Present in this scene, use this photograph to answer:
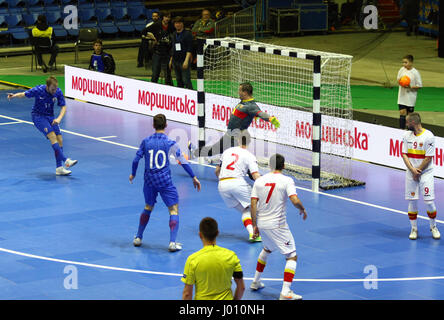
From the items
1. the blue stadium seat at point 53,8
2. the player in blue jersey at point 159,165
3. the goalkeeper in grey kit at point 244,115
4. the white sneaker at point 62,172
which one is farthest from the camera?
the blue stadium seat at point 53,8

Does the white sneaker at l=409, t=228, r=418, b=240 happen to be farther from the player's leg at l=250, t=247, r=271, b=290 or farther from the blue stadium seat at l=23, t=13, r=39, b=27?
the blue stadium seat at l=23, t=13, r=39, b=27

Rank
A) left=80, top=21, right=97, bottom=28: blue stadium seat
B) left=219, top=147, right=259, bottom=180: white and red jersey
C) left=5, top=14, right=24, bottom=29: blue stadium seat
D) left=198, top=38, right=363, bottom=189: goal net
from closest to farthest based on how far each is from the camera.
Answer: left=219, top=147, right=259, bottom=180: white and red jersey → left=198, top=38, right=363, bottom=189: goal net → left=5, top=14, right=24, bottom=29: blue stadium seat → left=80, top=21, right=97, bottom=28: blue stadium seat

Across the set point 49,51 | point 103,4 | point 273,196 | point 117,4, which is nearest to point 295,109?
point 273,196

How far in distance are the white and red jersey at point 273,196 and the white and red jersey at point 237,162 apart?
2.10m

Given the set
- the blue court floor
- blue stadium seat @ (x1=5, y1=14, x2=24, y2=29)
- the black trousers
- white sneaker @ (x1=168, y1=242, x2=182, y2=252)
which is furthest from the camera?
blue stadium seat @ (x1=5, y1=14, x2=24, y2=29)

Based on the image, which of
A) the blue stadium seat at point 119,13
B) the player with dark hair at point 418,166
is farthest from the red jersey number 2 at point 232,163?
the blue stadium seat at point 119,13

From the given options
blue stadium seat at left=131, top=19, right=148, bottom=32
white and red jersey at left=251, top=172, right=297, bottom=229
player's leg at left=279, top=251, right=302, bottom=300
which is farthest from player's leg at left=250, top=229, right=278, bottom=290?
blue stadium seat at left=131, top=19, right=148, bottom=32

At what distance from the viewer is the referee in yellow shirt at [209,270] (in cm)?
870

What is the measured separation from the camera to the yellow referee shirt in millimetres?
8703

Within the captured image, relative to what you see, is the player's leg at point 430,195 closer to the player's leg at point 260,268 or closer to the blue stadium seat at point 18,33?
the player's leg at point 260,268

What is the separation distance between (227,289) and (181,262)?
4.39m

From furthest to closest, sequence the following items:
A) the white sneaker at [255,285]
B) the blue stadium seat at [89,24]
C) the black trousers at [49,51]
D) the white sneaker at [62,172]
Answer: the blue stadium seat at [89,24] → the black trousers at [49,51] → the white sneaker at [62,172] → the white sneaker at [255,285]

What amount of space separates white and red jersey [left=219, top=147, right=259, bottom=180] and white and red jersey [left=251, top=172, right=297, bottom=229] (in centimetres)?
210

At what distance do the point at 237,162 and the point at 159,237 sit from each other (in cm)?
191
